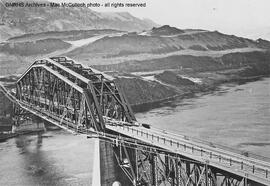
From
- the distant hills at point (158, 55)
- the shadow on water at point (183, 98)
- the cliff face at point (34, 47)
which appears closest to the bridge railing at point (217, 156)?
the shadow on water at point (183, 98)

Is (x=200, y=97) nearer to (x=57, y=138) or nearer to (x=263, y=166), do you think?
(x=57, y=138)

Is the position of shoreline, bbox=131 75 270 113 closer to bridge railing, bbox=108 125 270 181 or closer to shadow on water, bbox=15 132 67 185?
shadow on water, bbox=15 132 67 185

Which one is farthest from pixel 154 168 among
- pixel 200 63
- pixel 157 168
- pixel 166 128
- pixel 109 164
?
pixel 200 63

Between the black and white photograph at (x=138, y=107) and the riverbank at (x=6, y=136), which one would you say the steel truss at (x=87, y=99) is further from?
the riverbank at (x=6, y=136)

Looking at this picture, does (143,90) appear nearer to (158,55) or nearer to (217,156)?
(158,55)

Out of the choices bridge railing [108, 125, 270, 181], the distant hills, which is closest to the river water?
bridge railing [108, 125, 270, 181]
